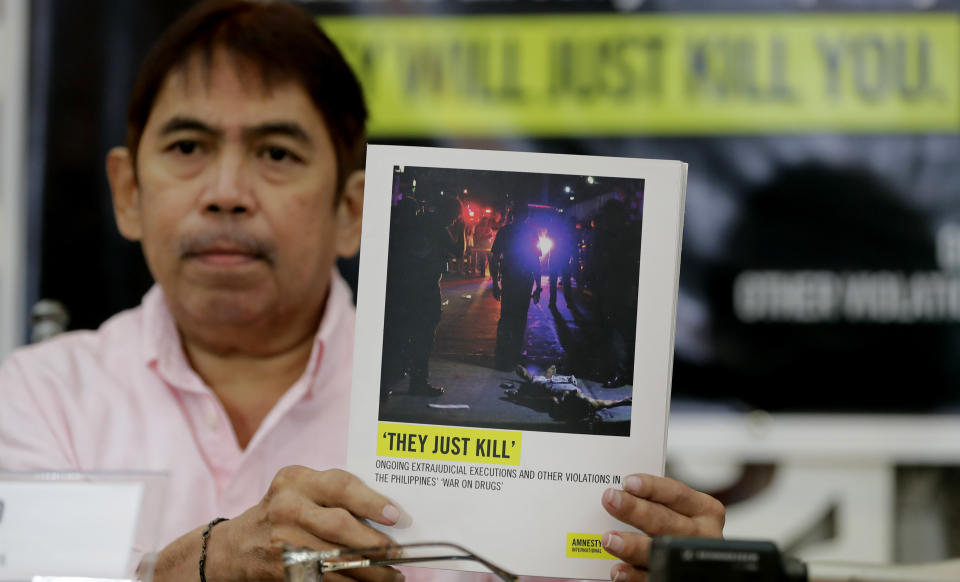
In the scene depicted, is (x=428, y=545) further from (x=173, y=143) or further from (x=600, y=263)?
(x=173, y=143)

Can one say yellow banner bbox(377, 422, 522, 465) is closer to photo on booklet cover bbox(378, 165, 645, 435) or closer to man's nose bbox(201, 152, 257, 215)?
photo on booklet cover bbox(378, 165, 645, 435)

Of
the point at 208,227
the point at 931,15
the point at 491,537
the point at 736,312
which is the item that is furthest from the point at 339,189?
the point at 931,15

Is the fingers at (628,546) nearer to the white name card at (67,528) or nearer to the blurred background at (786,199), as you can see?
the white name card at (67,528)

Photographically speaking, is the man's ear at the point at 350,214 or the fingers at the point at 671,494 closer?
the fingers at the point at 671,494

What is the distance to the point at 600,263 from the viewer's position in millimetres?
892

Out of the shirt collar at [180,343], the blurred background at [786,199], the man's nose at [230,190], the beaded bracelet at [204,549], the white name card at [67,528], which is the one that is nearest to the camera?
the white name card at [67,528]

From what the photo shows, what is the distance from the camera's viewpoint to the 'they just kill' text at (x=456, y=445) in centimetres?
88

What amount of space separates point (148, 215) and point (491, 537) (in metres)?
0.82

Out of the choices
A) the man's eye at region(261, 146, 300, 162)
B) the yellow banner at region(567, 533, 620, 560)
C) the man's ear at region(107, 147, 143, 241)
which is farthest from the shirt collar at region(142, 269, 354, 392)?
the yellow banner at region(567, 533, 620, 560)

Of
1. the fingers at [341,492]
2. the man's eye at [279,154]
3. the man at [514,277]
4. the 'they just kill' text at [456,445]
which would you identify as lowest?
the fingers at [341,492]

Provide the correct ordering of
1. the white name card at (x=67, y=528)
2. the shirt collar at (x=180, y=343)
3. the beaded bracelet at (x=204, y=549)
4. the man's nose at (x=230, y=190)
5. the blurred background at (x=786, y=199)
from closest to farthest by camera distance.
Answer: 1. the white name card at (x=67, y=528)
2. the beaded bracelet at (x=204, y=549)
3. the man's nose at (x=230, y=190)
4. the shirt collar at (x=180, y=343)
5. the blurred background at (x=786, y=199)

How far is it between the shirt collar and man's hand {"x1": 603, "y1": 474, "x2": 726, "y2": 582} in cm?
70

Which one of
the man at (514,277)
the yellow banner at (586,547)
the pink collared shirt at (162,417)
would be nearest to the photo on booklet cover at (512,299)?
the man at (514,277)

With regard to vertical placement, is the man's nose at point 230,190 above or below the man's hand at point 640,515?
above
